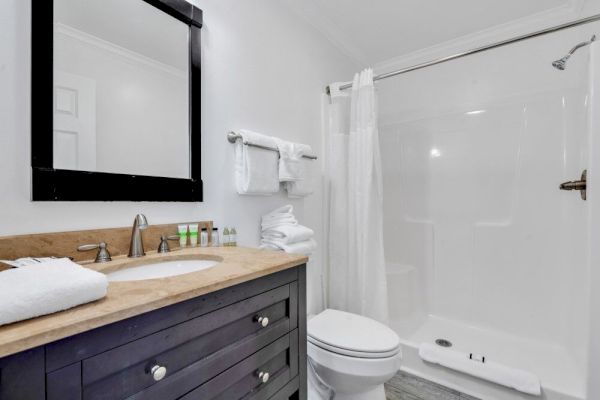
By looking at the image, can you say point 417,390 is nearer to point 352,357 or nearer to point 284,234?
point 352,357

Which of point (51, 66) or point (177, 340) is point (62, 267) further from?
point (51, 66)

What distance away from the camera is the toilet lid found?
122 centimetres

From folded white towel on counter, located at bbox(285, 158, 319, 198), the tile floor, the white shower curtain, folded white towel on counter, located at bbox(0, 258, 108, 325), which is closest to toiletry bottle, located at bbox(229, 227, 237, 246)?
folded white towel on counter, located at bbox(285, 158, 319, 198)

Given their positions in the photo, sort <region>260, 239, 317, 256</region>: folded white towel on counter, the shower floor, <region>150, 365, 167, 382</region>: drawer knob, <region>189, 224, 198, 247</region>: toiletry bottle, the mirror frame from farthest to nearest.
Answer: the shower floor → <region>260, 239, 317, 256</region>: folded white towel on counter → <region>189, 224, 198, 247</region>: toiletry bottle → the mirror frame → <region>150, 365, 167, 382</region>: drawer knob

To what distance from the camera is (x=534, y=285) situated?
1.96 meters

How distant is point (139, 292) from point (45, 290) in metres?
0.16

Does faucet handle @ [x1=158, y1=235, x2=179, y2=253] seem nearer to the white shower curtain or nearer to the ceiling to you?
the white shower curtain

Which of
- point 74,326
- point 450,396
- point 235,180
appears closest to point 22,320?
point 74,326

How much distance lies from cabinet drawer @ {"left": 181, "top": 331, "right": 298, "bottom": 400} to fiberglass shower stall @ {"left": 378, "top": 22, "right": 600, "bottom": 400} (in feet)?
4.07

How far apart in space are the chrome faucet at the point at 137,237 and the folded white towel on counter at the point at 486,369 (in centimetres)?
173

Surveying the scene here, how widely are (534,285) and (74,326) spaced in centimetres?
256

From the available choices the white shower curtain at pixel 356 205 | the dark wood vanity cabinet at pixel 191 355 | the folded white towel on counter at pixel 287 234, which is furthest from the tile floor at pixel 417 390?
the folded white towel on counter at pixel 287 234

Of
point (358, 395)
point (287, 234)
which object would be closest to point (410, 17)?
point (287, 234)

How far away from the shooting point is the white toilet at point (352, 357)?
47.4 inches
